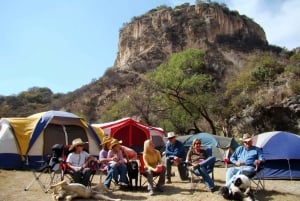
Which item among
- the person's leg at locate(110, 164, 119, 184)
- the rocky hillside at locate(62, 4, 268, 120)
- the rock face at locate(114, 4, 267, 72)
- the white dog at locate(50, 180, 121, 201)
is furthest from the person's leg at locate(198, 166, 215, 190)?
the rock face at locate(114, 4, 267, 72)

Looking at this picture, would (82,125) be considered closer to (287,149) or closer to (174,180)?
(174,180)

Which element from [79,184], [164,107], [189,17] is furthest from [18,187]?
[189,17]

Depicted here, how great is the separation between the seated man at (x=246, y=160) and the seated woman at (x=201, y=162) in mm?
426

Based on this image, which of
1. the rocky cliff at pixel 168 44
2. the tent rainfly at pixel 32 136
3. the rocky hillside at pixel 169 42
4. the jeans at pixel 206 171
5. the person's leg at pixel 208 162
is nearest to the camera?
the jeans at pixel 206 171

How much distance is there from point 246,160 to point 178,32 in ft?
140

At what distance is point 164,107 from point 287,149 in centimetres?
1479

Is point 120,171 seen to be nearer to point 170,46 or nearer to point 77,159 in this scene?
point 77,159

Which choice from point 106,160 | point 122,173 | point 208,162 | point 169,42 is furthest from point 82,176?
point 169,42

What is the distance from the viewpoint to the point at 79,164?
671cm

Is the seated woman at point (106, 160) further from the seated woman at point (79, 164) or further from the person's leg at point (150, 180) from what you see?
the person's leg at point (150, 180)

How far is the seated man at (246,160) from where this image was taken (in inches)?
258

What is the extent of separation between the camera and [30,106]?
1987 inches

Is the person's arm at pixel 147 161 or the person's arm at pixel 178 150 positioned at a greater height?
the person's arm at pixel 178 150

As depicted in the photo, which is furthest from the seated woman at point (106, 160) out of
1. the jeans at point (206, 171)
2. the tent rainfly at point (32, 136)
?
the tent rainfly at point (32, 136)
